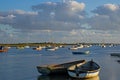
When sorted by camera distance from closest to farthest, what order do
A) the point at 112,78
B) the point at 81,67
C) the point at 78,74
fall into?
the point at 78,74 → the point at 112,78 → the point at 81,67

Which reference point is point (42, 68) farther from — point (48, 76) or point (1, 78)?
point (1, 78)

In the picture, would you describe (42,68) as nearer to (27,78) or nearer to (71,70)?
(27,78)

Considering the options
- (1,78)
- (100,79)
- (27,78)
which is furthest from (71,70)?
(1,78)

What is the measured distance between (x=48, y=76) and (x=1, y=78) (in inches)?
280

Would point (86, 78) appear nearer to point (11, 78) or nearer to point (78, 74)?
point (78, 74)

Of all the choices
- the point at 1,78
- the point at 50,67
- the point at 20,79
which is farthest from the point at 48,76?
the point at 1,78

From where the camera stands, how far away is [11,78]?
147 feet

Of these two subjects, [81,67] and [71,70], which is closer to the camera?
[71,70]

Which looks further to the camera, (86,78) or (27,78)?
(27,78)

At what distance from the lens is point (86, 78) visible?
40875 millimetres


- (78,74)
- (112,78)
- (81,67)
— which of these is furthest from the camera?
(81,67)

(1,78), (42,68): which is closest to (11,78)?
(1,78)

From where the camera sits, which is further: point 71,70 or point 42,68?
point 42,68

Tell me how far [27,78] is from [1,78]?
397 centimetres
